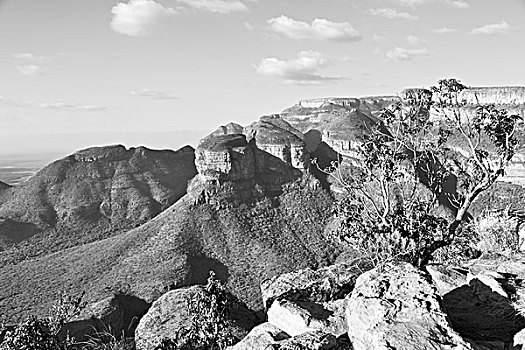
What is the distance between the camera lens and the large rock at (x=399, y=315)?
7.75 meters

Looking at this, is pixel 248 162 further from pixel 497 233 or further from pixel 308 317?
pixel 308 317

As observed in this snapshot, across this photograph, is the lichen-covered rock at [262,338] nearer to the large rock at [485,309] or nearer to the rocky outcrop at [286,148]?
the large rock at [485,309]

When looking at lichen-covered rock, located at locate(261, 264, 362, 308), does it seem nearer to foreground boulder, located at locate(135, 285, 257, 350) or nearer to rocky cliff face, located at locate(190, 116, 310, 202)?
foreground boulder, located at locate(135, 285, 257, 350)

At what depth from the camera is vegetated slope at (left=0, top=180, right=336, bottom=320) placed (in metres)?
50.4

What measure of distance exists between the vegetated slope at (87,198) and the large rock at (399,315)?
7205cm

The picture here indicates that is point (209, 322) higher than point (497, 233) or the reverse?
the reverse

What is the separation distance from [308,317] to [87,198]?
299 feet

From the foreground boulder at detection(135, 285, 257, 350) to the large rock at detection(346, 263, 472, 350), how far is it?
12158 millimetres

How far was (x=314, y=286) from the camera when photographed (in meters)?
16.6

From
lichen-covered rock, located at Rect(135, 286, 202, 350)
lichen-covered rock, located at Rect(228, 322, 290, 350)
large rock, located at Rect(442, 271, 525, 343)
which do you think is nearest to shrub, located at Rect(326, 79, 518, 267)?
large rock, located at Rect(442, 271, 525, 343)

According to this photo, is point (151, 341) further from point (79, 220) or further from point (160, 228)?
point (79, 220)

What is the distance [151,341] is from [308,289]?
Result: 350 inches

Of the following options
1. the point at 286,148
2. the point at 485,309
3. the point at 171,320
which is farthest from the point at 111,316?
the point at 286,148

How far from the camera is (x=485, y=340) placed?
10094mm
